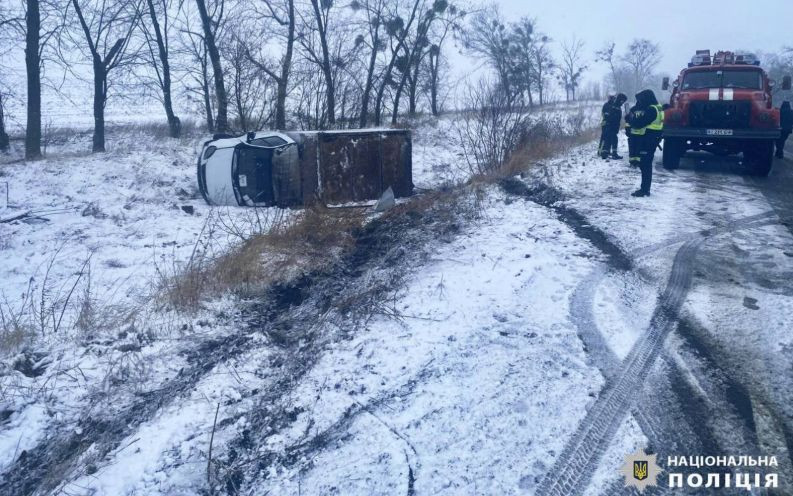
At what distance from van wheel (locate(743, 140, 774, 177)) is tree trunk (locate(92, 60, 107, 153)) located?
60.8 feet

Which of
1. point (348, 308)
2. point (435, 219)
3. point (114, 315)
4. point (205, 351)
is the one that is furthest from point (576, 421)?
point (435, 219)

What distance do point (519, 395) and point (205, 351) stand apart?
2.46 metres

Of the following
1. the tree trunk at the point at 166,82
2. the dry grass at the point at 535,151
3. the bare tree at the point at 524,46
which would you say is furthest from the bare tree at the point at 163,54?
the bare tree at the point at 524,46

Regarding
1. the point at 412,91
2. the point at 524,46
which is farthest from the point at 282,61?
the point at 524,46

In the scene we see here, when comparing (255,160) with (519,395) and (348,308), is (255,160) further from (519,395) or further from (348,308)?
(519,395)

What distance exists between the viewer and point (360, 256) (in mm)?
6684

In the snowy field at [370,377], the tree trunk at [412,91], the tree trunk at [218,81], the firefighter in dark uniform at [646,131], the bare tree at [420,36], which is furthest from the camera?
the tree trunk at [412,91]

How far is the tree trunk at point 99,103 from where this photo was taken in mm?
17969

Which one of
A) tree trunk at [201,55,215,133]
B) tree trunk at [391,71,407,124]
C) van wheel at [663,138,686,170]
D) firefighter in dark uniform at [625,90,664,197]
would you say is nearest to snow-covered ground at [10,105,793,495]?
firefighter in dark uniform at [625,90,664,197]

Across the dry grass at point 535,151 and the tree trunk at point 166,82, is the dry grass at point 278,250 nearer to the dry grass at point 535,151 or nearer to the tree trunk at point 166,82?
the dry grass at point 535,151

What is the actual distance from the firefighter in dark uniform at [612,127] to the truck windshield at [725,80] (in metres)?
1.43

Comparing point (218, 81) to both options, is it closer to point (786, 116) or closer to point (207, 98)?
point (207, 98)

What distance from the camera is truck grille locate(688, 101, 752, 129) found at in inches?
399

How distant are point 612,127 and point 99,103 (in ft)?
53.6
